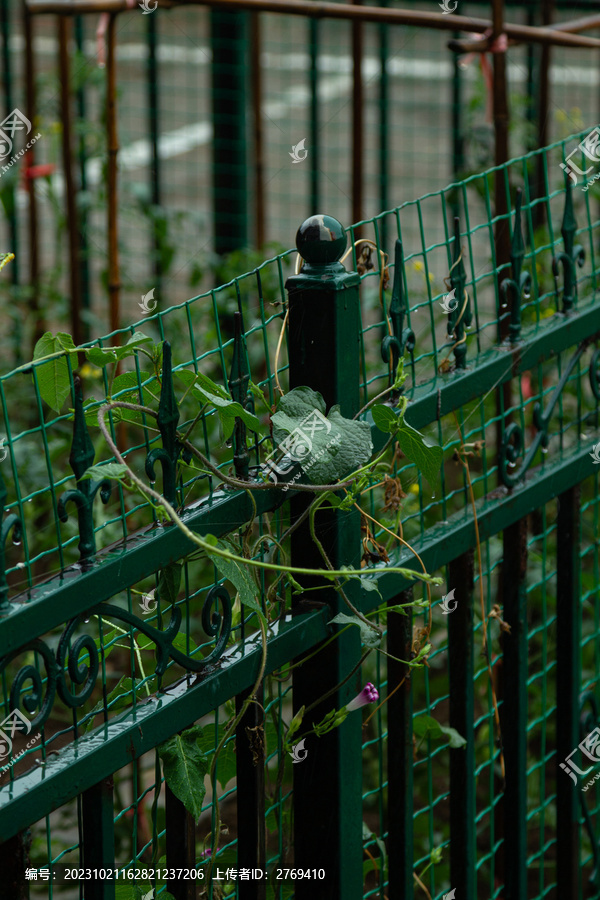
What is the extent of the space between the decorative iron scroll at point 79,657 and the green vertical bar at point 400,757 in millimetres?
396

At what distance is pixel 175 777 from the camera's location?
4.53 feet

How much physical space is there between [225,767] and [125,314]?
14.4ft

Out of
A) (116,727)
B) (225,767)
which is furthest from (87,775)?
(225,767)

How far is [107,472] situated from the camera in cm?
120

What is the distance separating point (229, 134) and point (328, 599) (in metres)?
3.70

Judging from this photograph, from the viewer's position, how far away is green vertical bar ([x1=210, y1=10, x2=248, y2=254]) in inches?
191

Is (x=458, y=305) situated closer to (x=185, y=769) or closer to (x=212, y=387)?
(x=212, y=387)

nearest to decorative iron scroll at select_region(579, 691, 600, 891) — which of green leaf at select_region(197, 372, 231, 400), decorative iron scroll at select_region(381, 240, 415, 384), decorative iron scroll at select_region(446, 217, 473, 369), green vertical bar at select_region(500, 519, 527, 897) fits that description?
green vertical bar at select_region(500, 519, 527, 897)

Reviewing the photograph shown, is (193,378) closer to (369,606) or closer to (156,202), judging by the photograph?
(369,606)

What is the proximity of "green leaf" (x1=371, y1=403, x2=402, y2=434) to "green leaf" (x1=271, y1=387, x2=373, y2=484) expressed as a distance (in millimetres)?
81

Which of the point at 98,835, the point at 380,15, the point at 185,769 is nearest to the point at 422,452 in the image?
the point at 185,769

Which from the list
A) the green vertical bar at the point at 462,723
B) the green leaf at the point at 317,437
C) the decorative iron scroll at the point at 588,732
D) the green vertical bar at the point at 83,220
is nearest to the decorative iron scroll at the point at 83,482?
the green leaf at the point at 317,437

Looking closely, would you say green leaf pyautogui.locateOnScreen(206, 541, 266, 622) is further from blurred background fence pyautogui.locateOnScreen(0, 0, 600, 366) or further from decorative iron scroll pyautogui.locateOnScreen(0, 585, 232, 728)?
blurred background fence pyautogui.locateOnScreen(0, 0, 600, 366)

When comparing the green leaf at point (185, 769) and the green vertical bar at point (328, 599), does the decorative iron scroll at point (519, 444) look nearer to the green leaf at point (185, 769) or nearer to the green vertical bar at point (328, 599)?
the green vertical bar at point (328, 599)
